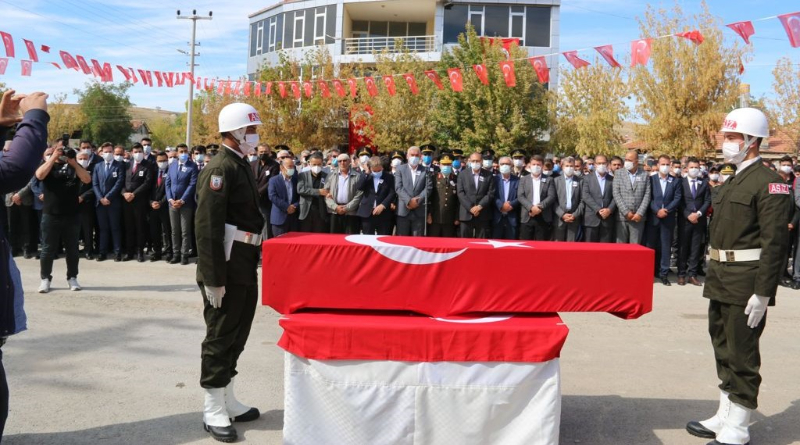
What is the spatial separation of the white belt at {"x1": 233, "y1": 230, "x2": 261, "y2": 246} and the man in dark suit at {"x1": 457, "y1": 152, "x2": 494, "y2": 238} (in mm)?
7304

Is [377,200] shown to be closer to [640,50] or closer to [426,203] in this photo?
[426,203]

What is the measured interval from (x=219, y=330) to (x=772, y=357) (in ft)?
17.7

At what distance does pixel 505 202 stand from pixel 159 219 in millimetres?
6264

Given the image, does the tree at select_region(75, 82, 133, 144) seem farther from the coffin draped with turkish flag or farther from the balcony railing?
the coffin draped with turkish flag

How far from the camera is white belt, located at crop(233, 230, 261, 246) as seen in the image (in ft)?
15.2

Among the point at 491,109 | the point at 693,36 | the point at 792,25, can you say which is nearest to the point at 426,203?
the point at 693,36

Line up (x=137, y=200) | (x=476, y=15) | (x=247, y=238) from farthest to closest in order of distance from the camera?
(x=476, y=15) < (x=137, y=200) < (x=247, y=238)

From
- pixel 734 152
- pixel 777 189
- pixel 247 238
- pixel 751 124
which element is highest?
pixel 751 124

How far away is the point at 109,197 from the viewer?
12.2 metres

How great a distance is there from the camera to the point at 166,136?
89.4 metres

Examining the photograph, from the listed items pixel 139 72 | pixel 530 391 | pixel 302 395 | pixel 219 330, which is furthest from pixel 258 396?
pixel 139 72

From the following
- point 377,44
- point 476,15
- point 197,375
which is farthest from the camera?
point 377,44

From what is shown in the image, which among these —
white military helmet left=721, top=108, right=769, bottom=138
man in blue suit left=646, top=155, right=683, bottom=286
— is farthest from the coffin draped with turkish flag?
man in blue suit left=646, top=155, right=683, bottom=286

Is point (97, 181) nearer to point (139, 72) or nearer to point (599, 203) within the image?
point (139, 72)
